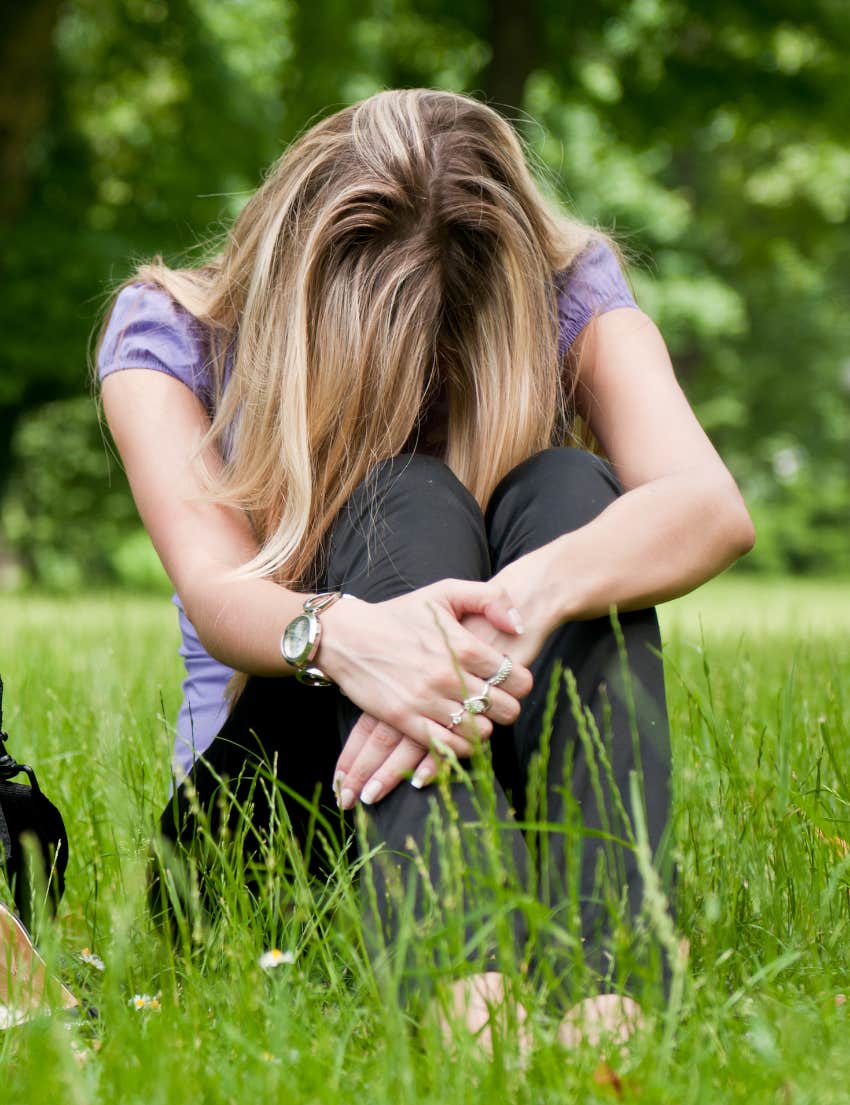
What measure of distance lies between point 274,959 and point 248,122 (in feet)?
41.3

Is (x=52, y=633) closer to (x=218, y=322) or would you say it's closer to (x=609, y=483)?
(x=218, y=322)

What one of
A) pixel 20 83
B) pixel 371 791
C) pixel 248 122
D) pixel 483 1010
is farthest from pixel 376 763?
pixel 248 122

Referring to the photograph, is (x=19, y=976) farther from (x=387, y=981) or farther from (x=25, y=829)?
(x=387, y=981)

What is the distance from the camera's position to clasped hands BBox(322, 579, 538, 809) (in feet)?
5.41

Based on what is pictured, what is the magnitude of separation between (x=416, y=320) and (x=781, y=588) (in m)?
16.7

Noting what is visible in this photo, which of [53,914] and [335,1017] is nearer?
[335,1017]

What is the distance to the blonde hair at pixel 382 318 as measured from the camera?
2023 millimetres

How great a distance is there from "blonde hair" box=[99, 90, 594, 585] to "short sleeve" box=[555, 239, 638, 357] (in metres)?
0.07

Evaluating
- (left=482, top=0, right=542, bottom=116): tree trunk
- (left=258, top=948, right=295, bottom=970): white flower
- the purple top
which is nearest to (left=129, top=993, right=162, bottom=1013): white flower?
(left=258, top=948, right=295, bottom=970): white flower

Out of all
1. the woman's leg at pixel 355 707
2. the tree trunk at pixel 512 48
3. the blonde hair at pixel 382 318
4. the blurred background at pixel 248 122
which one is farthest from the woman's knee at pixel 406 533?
the tree trunk at pixel 512 48

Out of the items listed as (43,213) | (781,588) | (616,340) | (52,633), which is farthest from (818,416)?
(616,340)

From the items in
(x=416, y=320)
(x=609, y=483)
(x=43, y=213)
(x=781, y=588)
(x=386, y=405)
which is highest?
(x=43, y=213)

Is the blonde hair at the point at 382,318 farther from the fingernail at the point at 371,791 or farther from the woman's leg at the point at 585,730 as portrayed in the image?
the fingernail at the point at 371,791

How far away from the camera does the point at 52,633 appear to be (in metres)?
5.43
